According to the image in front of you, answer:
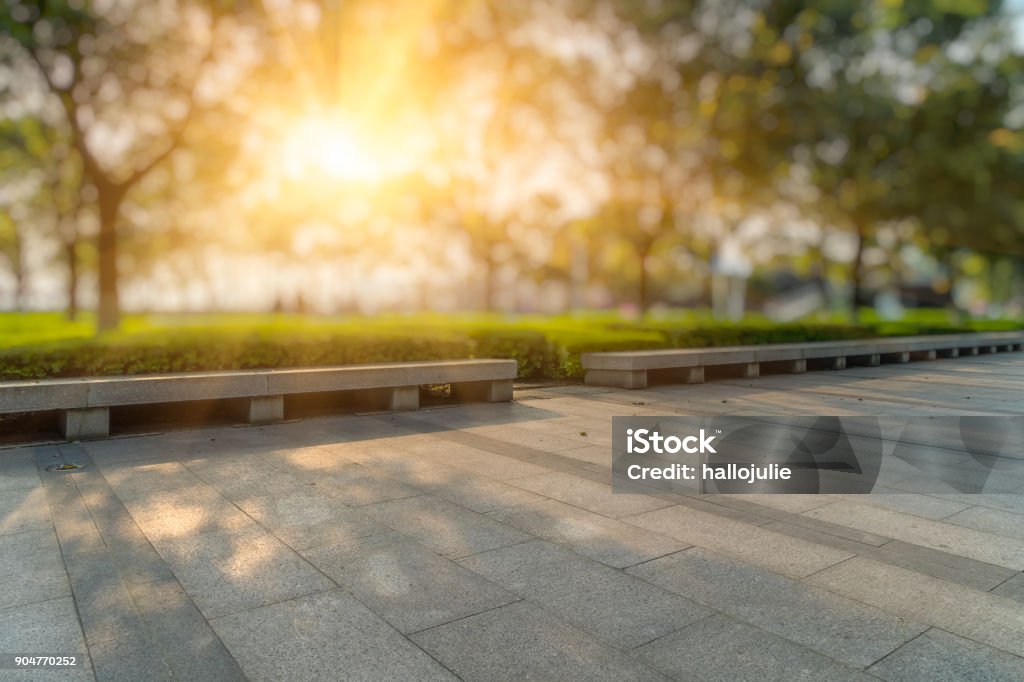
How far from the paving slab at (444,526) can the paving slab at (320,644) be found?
1025 millimetres

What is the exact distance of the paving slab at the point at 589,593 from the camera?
370 cm

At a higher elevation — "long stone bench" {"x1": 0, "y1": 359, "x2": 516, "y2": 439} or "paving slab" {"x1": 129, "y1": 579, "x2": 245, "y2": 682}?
"long stone bench" {"x1": 0, "y1": 359, "x2": 516, "y2": 439}

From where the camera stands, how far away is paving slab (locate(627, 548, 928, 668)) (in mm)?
3546

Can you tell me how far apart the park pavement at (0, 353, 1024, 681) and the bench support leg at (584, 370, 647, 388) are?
239 inches

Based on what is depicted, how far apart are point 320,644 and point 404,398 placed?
6927 mm

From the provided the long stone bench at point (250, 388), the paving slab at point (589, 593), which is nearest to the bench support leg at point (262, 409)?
the long stone bench at point (250, 388)

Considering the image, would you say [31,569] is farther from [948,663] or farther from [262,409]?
[948,663]

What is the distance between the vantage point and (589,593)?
13.5 feet

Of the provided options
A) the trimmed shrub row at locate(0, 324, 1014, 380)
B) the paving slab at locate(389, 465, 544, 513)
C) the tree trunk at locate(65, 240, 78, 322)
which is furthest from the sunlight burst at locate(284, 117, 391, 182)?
the paving slab at locate(389, 465, 544, 513)

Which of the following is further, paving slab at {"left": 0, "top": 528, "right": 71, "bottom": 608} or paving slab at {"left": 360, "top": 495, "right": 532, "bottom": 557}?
paving slab at {"left": 360, "top": 495, "right": 532, "bottom": 557}

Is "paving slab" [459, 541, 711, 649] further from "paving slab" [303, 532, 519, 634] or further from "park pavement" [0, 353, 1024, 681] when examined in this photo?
"paving slab" [303, 532, 519, 634]

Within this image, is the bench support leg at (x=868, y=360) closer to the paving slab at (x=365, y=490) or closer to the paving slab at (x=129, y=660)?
the paving slab at (x=365, y=490)

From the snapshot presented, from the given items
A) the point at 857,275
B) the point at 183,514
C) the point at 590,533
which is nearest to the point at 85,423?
the point at 183,514

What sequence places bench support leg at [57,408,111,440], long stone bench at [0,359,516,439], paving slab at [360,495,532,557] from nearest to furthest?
paving slab at [360,495,532,557] → long stone bench at [0,359,516,439] → bench support leg at [57,408,111,440]
